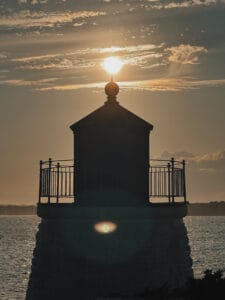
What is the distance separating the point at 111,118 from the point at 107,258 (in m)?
3.09

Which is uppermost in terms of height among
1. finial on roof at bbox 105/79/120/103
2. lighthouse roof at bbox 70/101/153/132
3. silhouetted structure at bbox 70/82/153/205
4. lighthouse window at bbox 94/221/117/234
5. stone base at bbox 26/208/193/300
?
finial on roof at bbox 105/79/120/103

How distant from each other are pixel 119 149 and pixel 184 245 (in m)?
2.75

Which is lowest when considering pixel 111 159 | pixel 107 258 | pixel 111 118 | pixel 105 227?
pixel 107 258

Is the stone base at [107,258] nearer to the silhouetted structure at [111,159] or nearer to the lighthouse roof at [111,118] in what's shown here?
the silhouetted structure at [111,159]

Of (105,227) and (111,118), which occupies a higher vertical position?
(111,118)

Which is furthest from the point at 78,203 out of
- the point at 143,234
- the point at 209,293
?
the point at 209,293

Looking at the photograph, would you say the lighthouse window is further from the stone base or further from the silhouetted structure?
the silhouetted structure

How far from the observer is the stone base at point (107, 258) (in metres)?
17.4

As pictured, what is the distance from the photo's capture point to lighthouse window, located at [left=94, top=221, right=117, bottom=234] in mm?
17406

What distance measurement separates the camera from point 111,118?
17.7m

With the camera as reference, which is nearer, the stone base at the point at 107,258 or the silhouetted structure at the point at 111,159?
the stone base at the point at 107,258

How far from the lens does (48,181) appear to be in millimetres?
18281

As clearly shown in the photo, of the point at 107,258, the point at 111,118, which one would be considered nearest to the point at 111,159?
the point at 111,118

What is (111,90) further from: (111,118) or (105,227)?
(105,227)
